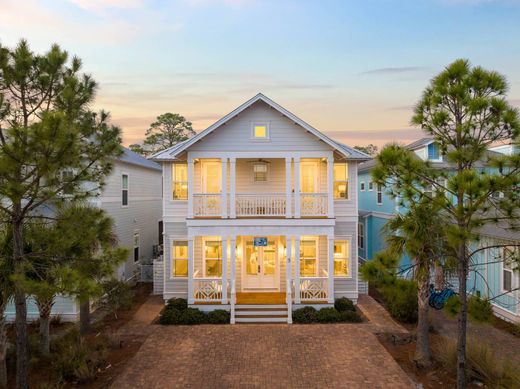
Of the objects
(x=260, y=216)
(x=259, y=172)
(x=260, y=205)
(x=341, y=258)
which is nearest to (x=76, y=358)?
(x=260, y=216)

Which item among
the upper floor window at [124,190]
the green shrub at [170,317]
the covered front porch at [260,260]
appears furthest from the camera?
the upper floor window at [124,190]

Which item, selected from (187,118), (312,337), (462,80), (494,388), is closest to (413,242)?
(462,80)

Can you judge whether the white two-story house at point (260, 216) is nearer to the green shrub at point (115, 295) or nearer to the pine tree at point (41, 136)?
the green shrub at point (115, 295)

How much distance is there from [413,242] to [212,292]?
974cm

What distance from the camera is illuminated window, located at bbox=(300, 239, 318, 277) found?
592 inches

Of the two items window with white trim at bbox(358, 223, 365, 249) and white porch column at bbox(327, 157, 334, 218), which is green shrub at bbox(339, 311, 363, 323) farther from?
window with white trim at bbox(358, 223, 365, 249)

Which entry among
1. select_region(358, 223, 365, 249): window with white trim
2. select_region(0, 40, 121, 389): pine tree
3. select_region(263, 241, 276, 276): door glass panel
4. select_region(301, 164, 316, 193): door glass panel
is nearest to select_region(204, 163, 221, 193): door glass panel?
select_region(263, 241, 276, 276): door glass panel

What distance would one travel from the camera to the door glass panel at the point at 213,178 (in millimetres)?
15312

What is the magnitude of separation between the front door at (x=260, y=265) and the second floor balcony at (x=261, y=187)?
2.03 metres

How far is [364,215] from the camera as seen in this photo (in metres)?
22.3

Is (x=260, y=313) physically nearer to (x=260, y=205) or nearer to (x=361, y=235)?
(x=260, y=205)

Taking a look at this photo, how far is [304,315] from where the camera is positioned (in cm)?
1255

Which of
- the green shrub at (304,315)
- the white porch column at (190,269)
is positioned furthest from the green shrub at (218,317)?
the green shrub at (304,315)

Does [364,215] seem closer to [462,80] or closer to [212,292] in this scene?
[212,292]
